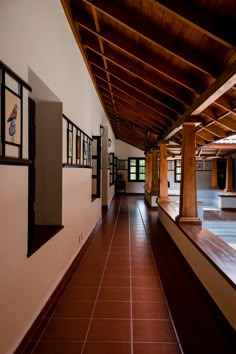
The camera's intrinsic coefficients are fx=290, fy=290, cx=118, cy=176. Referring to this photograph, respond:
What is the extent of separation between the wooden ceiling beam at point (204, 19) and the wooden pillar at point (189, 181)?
2.24 metres

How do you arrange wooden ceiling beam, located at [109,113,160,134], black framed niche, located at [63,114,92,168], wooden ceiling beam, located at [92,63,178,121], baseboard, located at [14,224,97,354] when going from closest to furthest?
baseboard, located at [14,224,97,354]
black framed niche, located at [63,114,92,168]
wooden ceiling beam, located at [92,63,178,121]
wooden ceiling beam, located at [109,113,160,134]

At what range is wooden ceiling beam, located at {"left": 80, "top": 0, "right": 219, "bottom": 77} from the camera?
9.53 ft

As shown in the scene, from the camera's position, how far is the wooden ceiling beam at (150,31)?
114 inches

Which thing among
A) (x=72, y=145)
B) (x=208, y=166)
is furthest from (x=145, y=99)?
(x=208, y=166)

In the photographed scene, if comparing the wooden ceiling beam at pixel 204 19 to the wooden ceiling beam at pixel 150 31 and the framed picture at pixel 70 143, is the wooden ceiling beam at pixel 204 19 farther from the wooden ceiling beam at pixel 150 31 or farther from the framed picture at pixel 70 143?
the framed picture at pixel 70 143

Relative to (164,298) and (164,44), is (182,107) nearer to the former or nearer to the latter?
(164,44)

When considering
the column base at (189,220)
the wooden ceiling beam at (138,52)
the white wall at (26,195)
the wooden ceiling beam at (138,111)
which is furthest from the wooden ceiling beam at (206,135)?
the white wall at (26,195)

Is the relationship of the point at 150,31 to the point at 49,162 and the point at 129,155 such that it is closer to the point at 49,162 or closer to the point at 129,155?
the point at 49,162

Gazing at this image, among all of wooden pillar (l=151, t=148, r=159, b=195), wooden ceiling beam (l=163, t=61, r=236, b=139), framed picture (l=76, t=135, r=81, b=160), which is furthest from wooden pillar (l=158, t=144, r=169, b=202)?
framed picture (l=76, t=135, r=81, b=160)

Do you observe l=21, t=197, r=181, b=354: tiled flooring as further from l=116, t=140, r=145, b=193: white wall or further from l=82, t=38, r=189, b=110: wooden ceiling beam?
l=116, t=140, r=145, b=193: white wall

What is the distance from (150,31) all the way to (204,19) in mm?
825

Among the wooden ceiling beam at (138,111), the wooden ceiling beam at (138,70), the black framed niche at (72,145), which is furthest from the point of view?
the wooden ceiling beam at (138,111)

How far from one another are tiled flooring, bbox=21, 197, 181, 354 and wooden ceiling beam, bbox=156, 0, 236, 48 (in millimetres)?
2321

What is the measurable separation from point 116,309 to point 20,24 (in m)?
2.43
